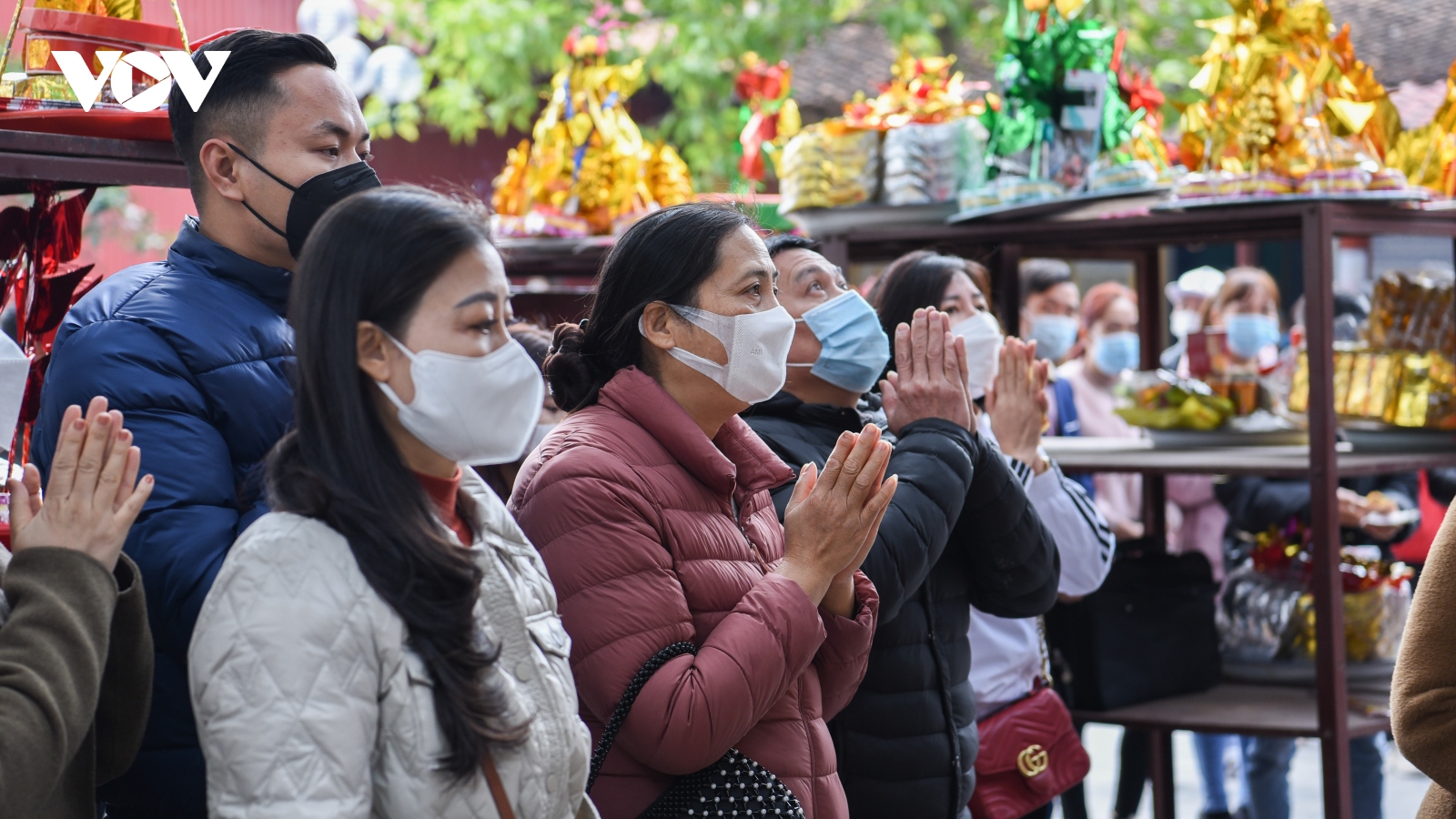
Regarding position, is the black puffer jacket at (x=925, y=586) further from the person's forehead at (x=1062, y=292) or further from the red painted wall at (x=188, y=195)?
the person's forehead at (x=1062, y=292)

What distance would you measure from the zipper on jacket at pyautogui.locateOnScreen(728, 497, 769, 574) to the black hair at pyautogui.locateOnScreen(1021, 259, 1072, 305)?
3.70m

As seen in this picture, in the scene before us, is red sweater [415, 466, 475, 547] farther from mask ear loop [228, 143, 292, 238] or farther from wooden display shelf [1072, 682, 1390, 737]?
wooden display shelf [1072, 682, 1390, 737]

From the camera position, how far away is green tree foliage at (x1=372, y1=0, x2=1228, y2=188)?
941cm

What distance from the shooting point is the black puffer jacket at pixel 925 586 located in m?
2.49

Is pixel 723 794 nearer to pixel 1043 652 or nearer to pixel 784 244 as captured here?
pixel 784 244

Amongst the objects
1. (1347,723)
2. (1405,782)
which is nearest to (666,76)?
(1405,782)

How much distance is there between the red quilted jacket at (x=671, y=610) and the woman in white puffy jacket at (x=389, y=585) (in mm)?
231

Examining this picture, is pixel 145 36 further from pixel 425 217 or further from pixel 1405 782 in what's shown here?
pixel 1405 782

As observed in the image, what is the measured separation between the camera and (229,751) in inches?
53.9

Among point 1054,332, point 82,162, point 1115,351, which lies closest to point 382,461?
point 82,162

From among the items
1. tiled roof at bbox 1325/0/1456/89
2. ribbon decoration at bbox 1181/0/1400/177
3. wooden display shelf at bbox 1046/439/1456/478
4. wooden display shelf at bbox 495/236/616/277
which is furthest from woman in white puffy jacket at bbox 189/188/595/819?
tiled roof at bbox 1325/0/1456/89

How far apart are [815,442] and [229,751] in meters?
1.56

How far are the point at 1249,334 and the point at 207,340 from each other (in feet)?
13.7

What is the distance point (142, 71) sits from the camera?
2104mm
